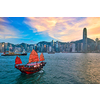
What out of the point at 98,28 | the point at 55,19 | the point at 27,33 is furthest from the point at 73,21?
the point at 27,33

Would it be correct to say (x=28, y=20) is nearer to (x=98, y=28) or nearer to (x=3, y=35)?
(x=3, y=35)

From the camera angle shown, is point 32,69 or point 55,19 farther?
point 32,69

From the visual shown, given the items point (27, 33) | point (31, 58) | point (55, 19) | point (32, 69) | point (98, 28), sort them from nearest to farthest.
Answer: point (55, 19) < point (98, 28) < point (27, 33) < point (32, 69) < point (31, 58)

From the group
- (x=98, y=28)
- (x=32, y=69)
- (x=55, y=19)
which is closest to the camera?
(x=55, y=19)

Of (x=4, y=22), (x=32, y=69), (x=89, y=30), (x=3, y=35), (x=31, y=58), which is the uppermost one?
(x=4, y=22)

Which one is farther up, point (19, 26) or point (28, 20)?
point (28, 20)

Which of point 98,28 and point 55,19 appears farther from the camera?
point 98,28
